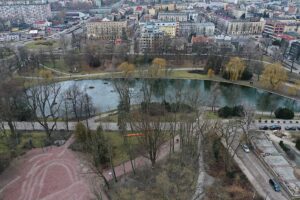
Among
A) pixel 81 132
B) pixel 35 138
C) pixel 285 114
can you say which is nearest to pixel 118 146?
pixel 81 132

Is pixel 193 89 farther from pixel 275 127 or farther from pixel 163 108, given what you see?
pixel 275 127

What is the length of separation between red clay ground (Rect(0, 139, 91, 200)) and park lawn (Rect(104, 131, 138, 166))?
13.7 ft

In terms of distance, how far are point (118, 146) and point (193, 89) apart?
82.8 feet

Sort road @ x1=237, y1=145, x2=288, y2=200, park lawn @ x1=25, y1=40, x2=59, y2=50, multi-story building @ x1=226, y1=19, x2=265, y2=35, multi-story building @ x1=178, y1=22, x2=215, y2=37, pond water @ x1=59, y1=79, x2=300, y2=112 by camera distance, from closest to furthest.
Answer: road @ x1=237, y1=145, x2=288, y2=200
pond water @ x1=59, y1=79, x2=300, y2=112
park lawn @ x1=25, y1=40, x2=59, y2=50
multi-story building @ x1=178, y1=22, x2=215, y2=37
multi-story building @ x1=226, y1=19, x2=265, y2=35

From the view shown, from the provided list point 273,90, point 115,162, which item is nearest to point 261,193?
point 115,162

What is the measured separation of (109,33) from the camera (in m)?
91.9

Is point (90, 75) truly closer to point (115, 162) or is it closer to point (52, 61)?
point (52, 61)

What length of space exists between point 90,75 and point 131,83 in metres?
10.9

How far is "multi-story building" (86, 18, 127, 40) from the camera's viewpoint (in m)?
90.0

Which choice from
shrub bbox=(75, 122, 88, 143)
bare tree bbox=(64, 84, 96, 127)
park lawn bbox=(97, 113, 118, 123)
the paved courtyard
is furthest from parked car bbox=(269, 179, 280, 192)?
bare tree bbox=(64, 84, 96, 127)

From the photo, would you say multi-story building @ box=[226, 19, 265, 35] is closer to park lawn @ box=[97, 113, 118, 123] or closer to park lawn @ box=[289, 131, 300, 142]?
park lawn @ box=[289, 131, 300, 142]

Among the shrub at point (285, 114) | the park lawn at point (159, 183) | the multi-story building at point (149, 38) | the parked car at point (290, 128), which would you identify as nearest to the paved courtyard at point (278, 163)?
the parked car at point (290, 128)

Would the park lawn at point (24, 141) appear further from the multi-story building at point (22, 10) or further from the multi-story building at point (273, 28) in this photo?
the multi-story building at point (22, 10)

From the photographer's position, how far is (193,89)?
51.3 meters
